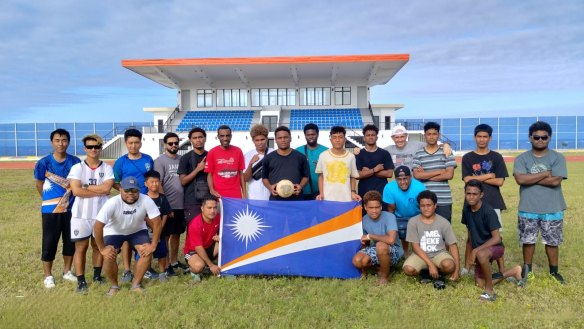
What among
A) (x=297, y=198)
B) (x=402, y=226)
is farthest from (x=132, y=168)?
(x=402, y=226)

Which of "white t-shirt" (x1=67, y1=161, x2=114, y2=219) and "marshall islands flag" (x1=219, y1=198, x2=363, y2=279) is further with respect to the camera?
"marshall islands flag" (x1=219, y1=198, x2=363, y2=279)

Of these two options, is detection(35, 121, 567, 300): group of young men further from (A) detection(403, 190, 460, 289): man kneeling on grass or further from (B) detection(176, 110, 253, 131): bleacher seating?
(B) detection(176, 110, 253, 131): bleacher seating

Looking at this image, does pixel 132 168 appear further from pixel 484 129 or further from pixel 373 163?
pixel 484 129

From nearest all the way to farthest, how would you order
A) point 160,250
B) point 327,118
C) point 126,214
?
point 126,214, point 160,250, point 327,118

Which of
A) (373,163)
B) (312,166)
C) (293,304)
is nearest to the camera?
(293,304)

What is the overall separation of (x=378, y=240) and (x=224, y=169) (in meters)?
2.09

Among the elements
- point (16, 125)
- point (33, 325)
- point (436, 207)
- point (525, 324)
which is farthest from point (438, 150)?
point (16, 125)

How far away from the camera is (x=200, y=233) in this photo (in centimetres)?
518

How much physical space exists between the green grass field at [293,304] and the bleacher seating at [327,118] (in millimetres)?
27940

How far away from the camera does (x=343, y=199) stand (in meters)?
5.31

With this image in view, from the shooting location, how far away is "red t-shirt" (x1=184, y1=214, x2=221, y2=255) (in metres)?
5.14

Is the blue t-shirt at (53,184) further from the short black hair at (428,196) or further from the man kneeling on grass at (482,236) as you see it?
the man kneeling on grass at (482,236)

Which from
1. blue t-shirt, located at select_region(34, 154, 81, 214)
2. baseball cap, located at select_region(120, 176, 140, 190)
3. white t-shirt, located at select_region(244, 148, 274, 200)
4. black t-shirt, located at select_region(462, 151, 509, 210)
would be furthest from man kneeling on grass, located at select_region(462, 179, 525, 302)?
blue t-shirt, located at select_region(34, 154, 81, 214)

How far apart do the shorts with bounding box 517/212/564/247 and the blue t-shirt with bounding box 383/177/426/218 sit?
3.95ft
